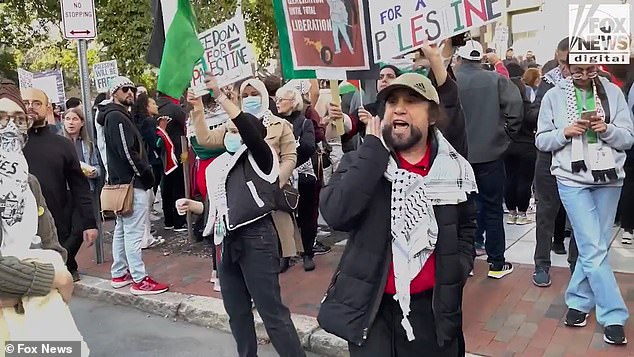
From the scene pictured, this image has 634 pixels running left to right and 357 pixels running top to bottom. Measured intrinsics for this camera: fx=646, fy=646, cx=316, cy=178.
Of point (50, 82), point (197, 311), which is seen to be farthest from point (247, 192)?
point (50, 82)

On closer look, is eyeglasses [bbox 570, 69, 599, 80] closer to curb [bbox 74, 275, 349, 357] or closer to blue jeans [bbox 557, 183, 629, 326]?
blue jeans [bbox 557, 183, 629, 326]

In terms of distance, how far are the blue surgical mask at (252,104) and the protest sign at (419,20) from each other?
3.80ft

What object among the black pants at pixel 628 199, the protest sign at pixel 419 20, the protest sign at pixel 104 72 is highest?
the protest sign at pixel 104 72

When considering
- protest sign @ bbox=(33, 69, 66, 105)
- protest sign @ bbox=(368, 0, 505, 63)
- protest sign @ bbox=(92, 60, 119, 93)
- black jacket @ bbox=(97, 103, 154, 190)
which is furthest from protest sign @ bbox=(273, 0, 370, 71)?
protest sign @ bbox=(33, 69, 66, 105)

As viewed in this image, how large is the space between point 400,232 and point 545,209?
3161 mm

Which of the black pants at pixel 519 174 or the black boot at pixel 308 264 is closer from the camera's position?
the black boot at pixel 308 264

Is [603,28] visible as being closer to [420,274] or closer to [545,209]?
[545,209]

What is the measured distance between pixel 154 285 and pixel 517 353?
135 inches

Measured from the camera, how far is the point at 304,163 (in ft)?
22.4

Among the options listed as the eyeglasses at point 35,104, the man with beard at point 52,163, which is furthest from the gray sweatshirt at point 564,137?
the eyeglasses at point 35,104

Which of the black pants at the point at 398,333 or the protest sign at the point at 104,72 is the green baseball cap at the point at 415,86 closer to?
the black pants at the point at 398,333

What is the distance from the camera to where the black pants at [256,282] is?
3.97 meters

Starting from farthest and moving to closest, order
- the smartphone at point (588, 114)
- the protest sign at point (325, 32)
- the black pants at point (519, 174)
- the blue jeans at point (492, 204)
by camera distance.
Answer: the black pants at point (519, 174)
the blue jeans at point (492, 204)
the smartphone at point (588, 114)
the protest sign at point (325, 32)

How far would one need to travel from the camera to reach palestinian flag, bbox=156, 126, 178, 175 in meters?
8.57
